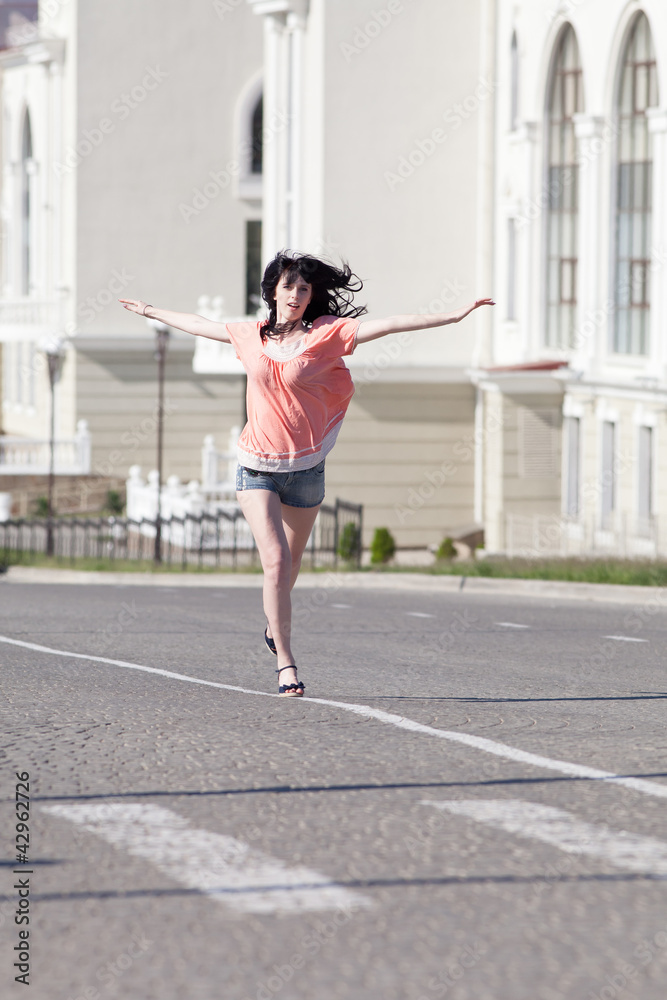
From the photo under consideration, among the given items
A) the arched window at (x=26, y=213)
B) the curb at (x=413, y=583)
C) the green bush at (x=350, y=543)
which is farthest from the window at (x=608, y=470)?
the arched window at (x=26, y=213)

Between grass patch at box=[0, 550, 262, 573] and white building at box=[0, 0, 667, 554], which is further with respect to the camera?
white building at box=[0, 0, 667, 554]

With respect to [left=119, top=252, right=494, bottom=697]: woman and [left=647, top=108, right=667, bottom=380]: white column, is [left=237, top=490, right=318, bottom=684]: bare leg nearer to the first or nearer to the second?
[left=119, top=252, right=494, bottom=697]: woman

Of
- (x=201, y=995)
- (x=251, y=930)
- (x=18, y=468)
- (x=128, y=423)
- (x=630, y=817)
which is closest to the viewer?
(x=201, y=995)

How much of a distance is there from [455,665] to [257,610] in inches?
226

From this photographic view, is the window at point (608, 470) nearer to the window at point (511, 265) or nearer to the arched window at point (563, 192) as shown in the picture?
the arched window at point (563, 192)

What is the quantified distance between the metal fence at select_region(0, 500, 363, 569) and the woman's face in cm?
2178

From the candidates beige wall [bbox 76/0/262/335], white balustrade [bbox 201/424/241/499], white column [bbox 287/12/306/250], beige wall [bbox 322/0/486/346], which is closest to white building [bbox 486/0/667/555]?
beige wall [bbox 322/0/486/346]

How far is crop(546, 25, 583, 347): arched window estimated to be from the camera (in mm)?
35875

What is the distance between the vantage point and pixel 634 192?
110ft

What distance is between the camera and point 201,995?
385cm

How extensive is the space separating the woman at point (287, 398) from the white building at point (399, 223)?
23.5 meters

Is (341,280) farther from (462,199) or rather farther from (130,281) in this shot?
(130,281)

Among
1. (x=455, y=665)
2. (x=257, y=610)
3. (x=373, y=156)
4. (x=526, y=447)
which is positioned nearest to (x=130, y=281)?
(x=373, y=156)

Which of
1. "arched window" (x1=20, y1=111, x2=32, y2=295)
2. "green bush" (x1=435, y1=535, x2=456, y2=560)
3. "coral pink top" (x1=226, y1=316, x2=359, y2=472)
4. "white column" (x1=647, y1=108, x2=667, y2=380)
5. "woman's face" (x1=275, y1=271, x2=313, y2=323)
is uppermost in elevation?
"arched window" (x1=20, y1=111, x2=32, y2=295)
